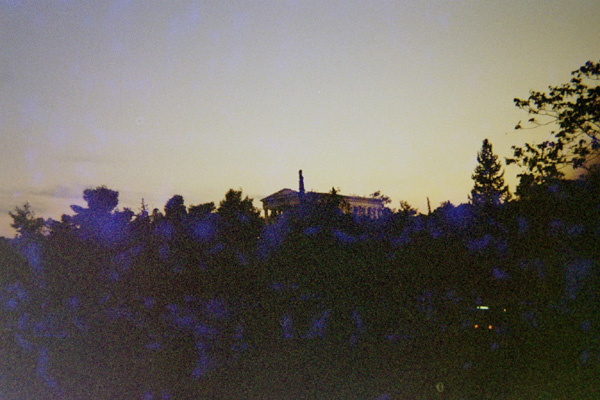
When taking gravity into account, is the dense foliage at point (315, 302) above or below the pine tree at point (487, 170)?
below

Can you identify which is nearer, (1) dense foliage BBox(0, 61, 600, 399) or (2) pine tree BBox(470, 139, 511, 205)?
(1) dense foliage BBox(0, 61, 600, 399)

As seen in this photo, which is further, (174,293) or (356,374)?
→ (174,293)

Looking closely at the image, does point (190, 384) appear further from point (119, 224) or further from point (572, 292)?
point (572, 292)

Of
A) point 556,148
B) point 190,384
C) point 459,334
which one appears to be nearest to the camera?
point 459,334

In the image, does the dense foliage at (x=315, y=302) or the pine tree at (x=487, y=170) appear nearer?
the dense foliage at (x=315, y=302)

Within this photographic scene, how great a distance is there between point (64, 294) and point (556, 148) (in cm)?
911

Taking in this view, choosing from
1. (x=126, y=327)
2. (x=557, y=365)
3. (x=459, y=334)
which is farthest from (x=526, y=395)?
(x=126, y=327)

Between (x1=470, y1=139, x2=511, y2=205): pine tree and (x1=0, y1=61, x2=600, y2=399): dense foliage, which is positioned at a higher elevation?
(x1=470, y1=139, x2=511, y2=205): pine tree

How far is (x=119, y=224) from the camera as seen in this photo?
7566 millimetres

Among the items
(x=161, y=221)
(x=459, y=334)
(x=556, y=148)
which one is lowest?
(x=459, y=334)

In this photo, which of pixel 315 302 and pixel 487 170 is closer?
pixel 315 302

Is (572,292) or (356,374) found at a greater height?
(572,292)

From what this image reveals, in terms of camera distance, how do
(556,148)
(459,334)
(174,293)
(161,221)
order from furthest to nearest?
1. (556,148)
2. (161,221)
3. (174,293)
4. (459,334)

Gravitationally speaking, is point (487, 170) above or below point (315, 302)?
above
